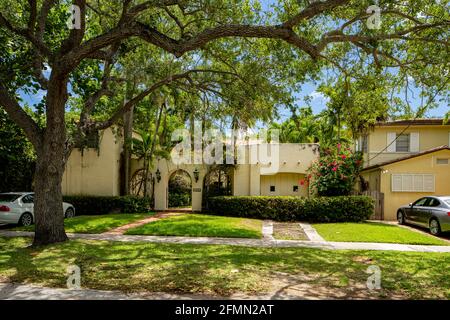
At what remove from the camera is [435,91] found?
10875mm

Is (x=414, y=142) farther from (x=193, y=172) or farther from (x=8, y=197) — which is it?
(x=8, y=197)

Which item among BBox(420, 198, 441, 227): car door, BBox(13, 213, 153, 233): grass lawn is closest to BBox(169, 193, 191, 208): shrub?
BBox(13, 213, 153, 233): grass lawn

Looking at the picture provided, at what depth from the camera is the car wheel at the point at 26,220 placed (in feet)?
50.2

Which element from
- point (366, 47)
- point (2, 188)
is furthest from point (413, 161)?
point (2, 188)

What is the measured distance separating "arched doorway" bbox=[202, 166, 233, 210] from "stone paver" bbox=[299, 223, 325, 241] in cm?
697

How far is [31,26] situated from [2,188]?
1309 centimetres

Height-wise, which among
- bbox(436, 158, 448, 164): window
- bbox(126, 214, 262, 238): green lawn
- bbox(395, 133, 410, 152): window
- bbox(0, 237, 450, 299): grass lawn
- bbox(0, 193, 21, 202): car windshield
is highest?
bbox(395, 133, 410, 152): window

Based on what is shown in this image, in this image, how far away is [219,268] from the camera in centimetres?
761

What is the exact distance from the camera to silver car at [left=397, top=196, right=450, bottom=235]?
1386 centimetres

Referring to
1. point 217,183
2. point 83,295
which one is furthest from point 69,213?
point 83,295

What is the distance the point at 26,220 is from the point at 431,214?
54.8 feet

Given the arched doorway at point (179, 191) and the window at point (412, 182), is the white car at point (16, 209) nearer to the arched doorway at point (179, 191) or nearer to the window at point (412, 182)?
the arched doorway at point (179, 191)

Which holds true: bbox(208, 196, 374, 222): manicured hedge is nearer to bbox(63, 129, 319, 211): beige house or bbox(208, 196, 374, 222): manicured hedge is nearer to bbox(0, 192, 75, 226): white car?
bbox(63, 129, 319, 211): beige house
